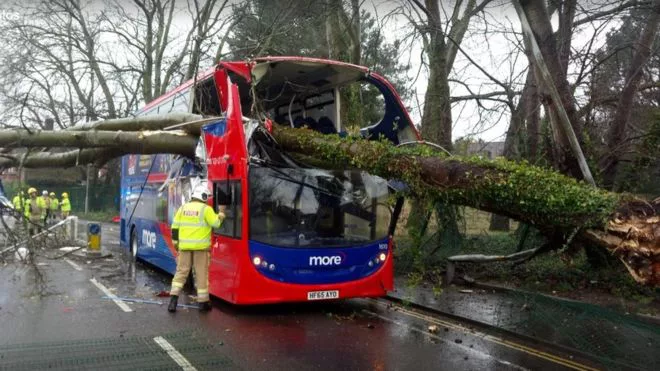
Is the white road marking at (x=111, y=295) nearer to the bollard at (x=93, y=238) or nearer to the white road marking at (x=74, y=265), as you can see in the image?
the white road marking at (x=74, y=265)

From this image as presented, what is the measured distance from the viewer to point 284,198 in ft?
27.0

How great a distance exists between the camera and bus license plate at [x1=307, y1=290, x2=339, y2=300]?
8.19 metres

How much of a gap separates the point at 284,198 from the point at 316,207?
0.49 metres

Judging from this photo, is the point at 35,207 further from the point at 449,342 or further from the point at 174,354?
the point at 449,342

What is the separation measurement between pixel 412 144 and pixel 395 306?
265 centimetres

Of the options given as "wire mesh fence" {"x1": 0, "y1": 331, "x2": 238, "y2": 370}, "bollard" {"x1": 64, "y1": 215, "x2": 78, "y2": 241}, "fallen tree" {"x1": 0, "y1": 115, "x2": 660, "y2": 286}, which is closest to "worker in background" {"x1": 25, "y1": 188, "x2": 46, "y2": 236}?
"bollard" {"x1": 64, "y1": 215, "x2": 78, "y2": 241}

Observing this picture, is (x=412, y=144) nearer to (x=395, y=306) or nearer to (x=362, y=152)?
(x=362, y=152)

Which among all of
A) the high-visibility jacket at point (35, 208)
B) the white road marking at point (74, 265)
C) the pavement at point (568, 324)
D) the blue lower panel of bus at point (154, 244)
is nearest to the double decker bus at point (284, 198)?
the pavement at point (568, 324)

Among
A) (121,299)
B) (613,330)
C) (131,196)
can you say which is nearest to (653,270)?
(613,330)

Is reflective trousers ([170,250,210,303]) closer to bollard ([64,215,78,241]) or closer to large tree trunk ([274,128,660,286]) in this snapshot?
large tree trunk ([274,128,660,286])

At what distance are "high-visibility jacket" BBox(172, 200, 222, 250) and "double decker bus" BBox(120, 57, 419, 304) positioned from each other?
0.21 metres

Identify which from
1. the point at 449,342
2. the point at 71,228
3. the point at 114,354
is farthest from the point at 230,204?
the point at 71,228

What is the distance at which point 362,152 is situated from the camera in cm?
783

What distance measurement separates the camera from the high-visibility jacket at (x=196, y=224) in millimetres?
8383
